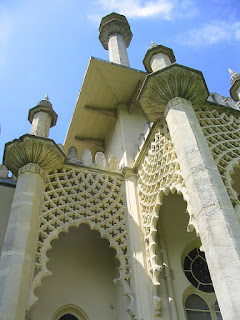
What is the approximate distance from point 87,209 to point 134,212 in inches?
42.3

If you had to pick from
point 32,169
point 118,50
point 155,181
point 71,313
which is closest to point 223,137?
point 155,181

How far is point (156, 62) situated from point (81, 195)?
352 cm

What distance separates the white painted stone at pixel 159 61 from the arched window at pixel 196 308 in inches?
205

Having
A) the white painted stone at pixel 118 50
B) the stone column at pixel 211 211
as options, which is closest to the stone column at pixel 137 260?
the stone column at pixel 211 211

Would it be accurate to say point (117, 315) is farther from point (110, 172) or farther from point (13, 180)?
point (13, 180)

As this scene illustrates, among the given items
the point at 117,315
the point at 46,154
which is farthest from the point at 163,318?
the point at 46,154

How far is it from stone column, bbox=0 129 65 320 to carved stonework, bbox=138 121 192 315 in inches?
79.9

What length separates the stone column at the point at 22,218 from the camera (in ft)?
16.2

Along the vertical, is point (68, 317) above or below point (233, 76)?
below

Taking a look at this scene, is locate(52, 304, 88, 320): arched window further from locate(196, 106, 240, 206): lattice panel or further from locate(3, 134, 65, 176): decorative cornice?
locate(196, 106, 240, 206): lattice panel

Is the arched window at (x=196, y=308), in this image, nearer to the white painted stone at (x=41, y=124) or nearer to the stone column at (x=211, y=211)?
the stone column at (x=211, y=211)

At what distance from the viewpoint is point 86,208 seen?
22.8ft

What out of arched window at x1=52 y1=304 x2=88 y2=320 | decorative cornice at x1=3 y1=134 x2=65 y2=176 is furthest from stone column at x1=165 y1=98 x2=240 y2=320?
arched window at x1=52 y1=304 x2=88 y2=320

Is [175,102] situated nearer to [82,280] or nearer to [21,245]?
[21,245]
